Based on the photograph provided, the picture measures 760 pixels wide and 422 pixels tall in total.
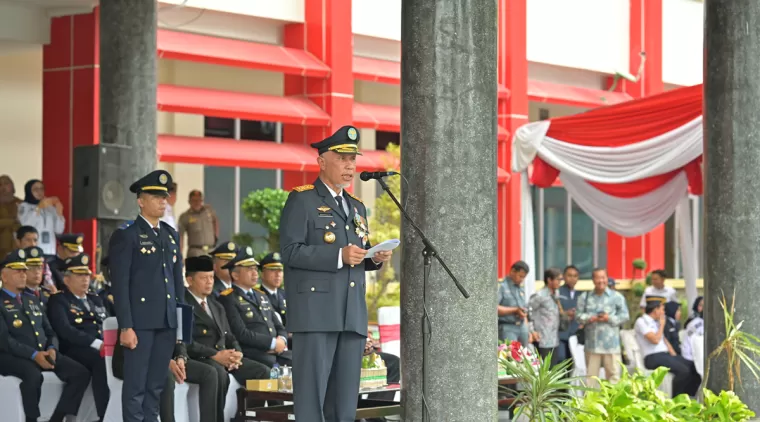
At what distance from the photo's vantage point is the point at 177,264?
872 centimetres

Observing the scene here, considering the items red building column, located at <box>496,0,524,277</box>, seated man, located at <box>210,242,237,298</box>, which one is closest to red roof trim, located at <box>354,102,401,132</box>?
red building column, located at <box>496,0,524,277</box>

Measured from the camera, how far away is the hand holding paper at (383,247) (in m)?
5.98

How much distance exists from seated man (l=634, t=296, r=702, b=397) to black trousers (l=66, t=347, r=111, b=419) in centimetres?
642

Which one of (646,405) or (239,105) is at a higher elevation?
(239,105)

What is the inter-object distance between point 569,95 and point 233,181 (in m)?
6.14

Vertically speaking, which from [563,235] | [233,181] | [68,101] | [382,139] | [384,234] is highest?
[382,139]

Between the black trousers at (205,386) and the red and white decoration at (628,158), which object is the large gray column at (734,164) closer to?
the black trousers at (205,386)

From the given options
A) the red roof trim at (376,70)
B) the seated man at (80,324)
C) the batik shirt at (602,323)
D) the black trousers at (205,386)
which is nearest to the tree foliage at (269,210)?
the red roof trim at (376,70)

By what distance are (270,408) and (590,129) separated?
5.95 meters

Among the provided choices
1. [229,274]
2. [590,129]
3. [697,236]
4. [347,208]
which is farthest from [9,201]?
[697,236]

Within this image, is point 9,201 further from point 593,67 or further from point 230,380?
point 593,67

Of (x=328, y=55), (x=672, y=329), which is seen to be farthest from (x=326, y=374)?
(x=328, y=55)

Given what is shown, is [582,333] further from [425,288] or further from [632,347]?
[425,288]

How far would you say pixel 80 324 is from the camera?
10266mm
